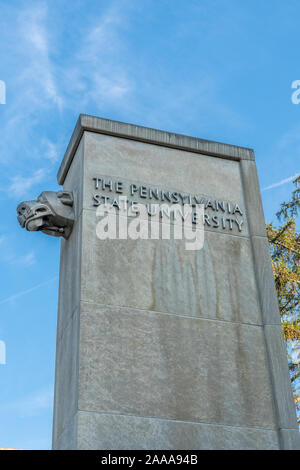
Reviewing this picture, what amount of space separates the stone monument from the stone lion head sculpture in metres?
→ 0.02

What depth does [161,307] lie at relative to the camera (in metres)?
8.52

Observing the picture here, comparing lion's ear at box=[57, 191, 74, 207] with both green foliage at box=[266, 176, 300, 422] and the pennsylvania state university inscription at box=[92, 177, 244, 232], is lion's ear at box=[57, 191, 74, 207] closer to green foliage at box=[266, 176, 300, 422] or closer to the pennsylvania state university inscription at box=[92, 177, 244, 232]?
the pennsylvania state university inscription at box=[92, 177, 244, 232]

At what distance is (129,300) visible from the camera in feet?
27.5

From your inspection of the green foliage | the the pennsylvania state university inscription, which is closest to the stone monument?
the the pennsylvania state university inscription

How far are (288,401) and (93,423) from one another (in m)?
2.60

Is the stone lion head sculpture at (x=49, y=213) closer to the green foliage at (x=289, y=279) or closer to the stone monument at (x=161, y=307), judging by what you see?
the stone monument at (x=161, y=307)

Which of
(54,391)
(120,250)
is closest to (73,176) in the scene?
(120,250)

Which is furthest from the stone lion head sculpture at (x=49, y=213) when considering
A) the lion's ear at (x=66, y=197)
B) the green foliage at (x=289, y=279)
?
the green foliage at (x=289, y=279)

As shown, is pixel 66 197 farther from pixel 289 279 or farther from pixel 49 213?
pixel 289 279

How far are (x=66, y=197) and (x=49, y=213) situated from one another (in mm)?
383

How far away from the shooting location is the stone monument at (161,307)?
7.76 m

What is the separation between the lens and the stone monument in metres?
7.76

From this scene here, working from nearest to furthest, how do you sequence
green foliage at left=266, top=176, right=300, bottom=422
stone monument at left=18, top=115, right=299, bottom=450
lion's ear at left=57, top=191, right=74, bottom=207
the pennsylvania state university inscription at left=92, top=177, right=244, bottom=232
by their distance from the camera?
1. stone monument at left=18, top=115, right=299, bottom=450
2. the pennsylvania state university inscription at left=92, top=177, right=244, bottom=232
3. lion's ear at left=57, top=191, right=74, bottom=207
4. green foliage at left=266, top=176, right=300, bottom=422
